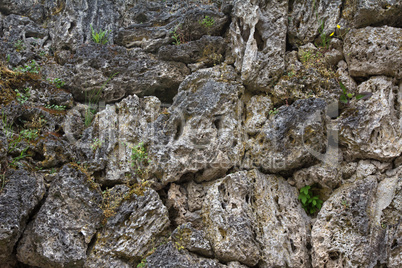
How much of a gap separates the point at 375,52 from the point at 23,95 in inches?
274

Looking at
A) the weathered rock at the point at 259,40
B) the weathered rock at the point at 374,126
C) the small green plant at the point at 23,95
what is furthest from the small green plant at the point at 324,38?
the small green plant at the point at 23,95

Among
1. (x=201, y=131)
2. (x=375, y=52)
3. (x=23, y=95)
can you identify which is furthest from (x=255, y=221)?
(x=23, y=95)

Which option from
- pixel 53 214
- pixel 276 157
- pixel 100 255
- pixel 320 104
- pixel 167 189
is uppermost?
pixel 320 104

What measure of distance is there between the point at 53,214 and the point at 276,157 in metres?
3.89

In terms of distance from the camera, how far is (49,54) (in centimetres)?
832

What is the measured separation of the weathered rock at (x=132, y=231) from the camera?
557 centimetres

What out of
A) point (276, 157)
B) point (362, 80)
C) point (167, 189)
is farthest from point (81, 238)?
point (362, 80)

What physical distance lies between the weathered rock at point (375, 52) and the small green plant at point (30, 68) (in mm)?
6646

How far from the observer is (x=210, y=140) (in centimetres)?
646

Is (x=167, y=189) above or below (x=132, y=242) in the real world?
above

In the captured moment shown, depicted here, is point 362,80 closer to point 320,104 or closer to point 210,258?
point 320,104

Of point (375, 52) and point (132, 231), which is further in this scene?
point (375, 52)

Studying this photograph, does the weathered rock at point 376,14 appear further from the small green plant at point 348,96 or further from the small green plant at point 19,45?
the small green plant at point 19,45

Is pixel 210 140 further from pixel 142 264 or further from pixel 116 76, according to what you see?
pixel 116 76
